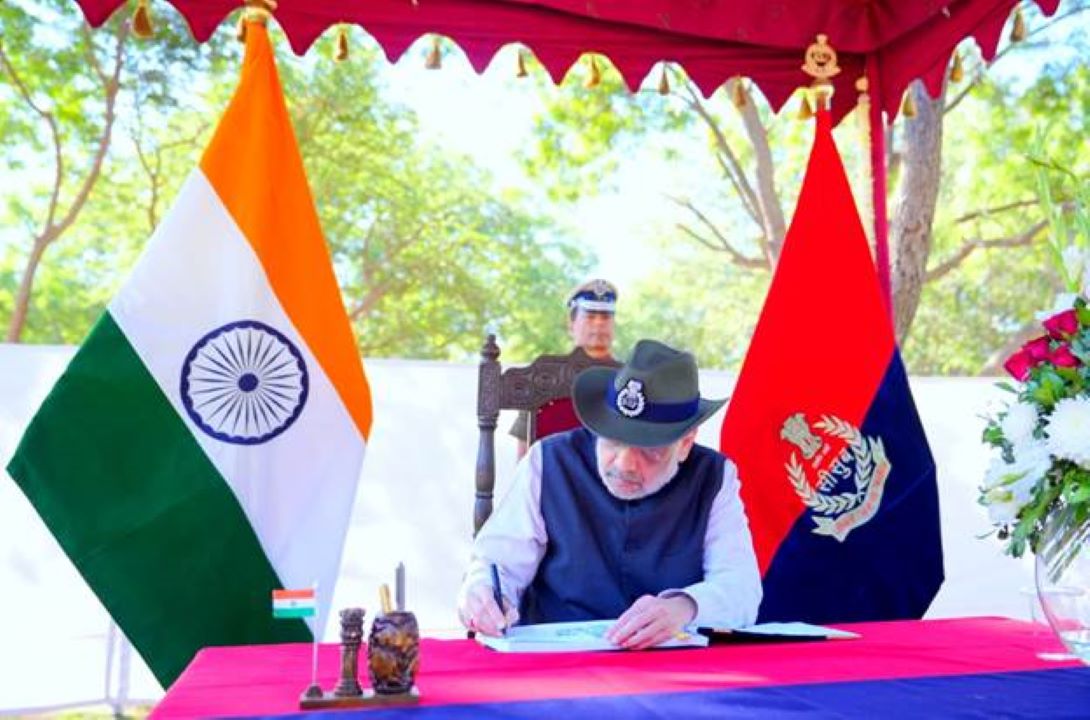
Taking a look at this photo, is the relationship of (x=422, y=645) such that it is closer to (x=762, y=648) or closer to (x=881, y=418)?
(x=762, y=648)

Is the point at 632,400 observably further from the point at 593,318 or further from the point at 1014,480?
the point at 593,318

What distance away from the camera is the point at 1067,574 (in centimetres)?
159

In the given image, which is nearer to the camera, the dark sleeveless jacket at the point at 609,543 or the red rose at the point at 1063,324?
the red rose at the point at 1063,324

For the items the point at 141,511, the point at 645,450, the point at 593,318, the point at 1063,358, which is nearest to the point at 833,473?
the point at 593,318

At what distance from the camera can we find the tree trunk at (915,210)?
6.70 metres

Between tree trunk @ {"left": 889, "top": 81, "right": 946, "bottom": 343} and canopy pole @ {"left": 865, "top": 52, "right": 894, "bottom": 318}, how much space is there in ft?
8.91

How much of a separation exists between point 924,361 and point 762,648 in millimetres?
17829

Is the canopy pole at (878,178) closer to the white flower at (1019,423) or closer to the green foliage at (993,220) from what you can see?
the white flower at (1019,423)

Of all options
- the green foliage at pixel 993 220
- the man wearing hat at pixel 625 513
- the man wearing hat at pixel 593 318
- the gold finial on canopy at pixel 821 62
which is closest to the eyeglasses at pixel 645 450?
the man wearing hat at pixel 625 513

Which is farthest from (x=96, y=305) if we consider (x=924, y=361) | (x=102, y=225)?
(x=924, y=361)

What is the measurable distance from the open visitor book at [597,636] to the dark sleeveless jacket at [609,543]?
167 mm

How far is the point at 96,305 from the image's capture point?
573 inches

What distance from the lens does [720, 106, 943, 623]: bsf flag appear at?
10.4ft

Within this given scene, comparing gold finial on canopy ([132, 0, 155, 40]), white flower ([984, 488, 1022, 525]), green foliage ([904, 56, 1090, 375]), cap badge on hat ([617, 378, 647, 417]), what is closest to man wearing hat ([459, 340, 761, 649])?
cap badge on hat ([617, 378, 647, 417])
